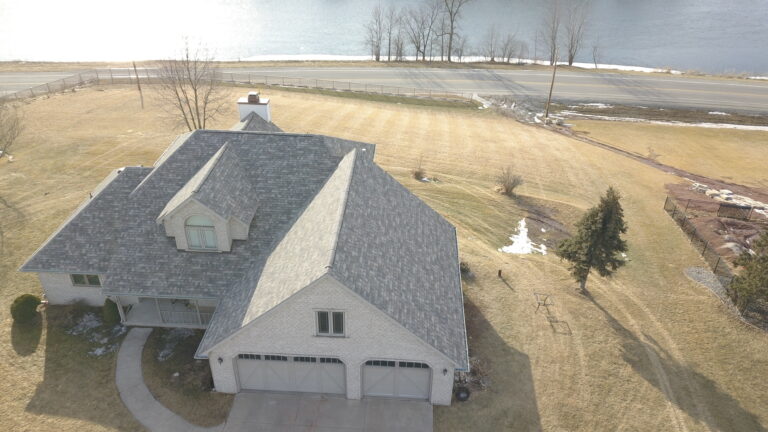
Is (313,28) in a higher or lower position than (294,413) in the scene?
higher

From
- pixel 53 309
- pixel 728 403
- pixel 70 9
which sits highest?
pixel 70 9

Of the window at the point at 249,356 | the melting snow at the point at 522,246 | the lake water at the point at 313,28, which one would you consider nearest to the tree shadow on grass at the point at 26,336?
the window at the point at 249,356

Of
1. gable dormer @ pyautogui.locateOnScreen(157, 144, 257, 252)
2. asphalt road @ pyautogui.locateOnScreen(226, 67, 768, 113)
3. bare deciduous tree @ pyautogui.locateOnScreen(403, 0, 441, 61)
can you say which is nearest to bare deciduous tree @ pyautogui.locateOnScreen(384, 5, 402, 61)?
bare deciduous tree @ pyautogui.locateOnScreen(403, 0, 441, 61)

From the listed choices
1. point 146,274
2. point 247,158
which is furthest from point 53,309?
point 247,158

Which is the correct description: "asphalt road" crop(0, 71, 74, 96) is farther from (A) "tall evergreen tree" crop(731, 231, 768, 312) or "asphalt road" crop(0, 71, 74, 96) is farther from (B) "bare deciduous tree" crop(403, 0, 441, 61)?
(A) "tall evergreen tree" crop(731, 231, 768, 312)

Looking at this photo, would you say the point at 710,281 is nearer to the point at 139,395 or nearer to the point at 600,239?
the point at 600,239

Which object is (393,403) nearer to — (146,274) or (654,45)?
(146,274)

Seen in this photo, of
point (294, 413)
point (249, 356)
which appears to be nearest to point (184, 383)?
point (249, 356)
